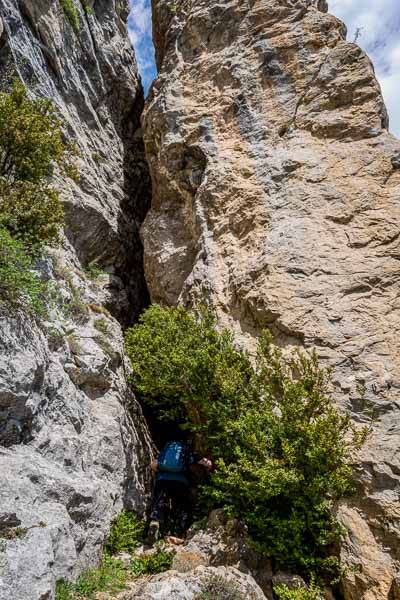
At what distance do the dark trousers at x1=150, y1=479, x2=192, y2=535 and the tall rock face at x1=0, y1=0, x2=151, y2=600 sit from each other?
0.62 m

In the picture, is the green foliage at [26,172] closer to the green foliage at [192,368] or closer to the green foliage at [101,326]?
the green foliage at [101,326]

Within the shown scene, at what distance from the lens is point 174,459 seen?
1148 centimetres

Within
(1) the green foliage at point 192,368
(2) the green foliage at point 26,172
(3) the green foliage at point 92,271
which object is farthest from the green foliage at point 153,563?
(3) the green foliage at point 92,271

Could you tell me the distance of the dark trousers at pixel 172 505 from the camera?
34.7 feet

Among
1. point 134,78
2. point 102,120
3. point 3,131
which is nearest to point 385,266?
point 3,131

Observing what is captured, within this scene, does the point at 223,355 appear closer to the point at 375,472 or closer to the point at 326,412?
the point at 326,412

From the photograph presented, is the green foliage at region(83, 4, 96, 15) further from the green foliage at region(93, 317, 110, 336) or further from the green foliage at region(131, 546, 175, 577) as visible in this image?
the green foliage at region(131, 546, 175, 577)

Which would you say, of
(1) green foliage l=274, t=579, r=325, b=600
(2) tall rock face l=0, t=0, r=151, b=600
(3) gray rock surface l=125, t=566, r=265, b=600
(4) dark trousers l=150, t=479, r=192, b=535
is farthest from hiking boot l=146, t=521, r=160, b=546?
(1) green foliage l=274, t=579, r=325, b=600

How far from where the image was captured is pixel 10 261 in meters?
7.68

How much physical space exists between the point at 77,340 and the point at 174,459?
177 inches

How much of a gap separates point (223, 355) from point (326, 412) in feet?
9.21

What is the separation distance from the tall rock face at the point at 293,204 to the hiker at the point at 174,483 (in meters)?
4.17

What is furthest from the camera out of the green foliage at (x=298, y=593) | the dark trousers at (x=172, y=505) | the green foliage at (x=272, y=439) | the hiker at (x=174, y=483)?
the hiker at (x=174, y=483)

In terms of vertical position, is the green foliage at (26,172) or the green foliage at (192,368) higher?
the green foliage at (26,172)
